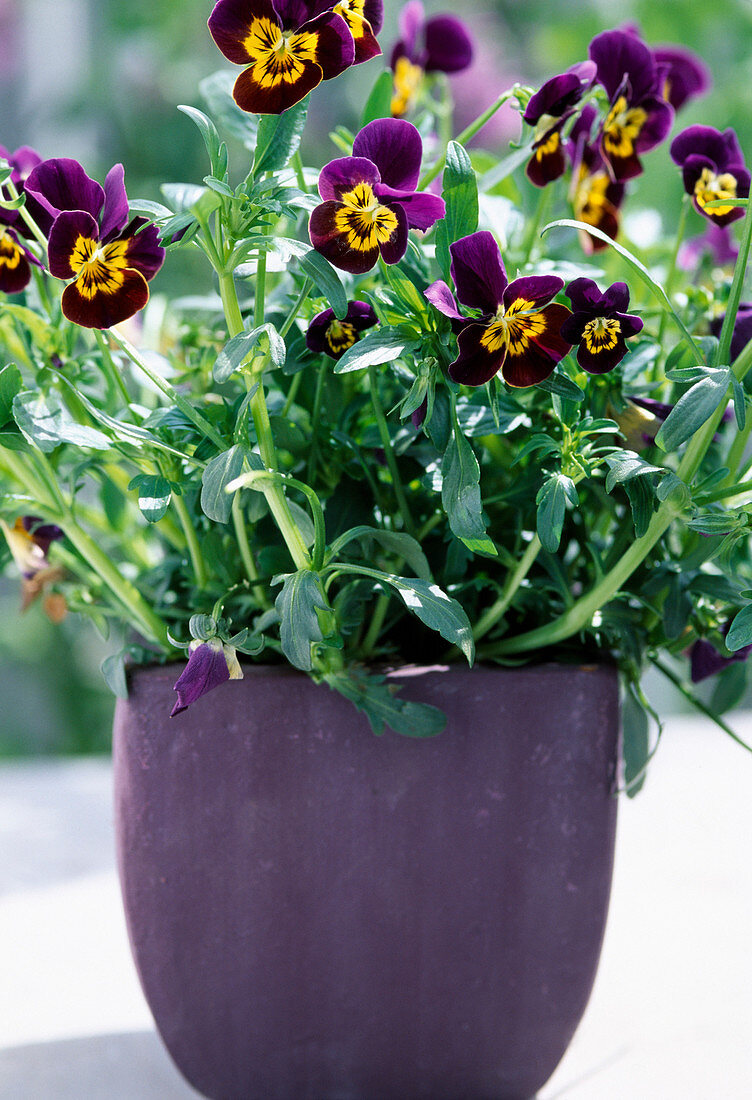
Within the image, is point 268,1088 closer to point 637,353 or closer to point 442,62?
point 637,353

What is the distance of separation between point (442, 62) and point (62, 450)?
0.88 feet

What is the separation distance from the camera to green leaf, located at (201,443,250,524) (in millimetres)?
339

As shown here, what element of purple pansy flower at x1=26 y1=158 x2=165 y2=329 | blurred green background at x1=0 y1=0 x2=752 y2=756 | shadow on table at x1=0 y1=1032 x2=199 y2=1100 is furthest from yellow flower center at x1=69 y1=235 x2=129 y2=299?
blurred green background at x1=0 y1=0 x2=752 y2=756

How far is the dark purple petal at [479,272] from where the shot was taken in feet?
1.10

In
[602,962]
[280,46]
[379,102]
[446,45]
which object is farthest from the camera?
[602,962]

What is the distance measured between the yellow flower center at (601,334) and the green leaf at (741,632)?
0.32 ft

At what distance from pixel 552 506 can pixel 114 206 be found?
0.17 m

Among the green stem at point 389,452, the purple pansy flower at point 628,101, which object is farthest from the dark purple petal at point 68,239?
the purple pansy flower at point 628,101

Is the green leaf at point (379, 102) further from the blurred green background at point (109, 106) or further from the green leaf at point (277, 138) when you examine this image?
the blurred green background at point (109, 106)

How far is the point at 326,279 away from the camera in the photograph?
336 mm

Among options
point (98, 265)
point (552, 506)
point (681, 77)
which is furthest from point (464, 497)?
point (681, 77)

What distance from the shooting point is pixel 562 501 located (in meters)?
0.35

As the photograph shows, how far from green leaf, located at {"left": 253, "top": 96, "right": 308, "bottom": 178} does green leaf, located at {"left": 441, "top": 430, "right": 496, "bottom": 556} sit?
0.10 m

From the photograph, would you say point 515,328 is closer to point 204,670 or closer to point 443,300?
point 443,300
